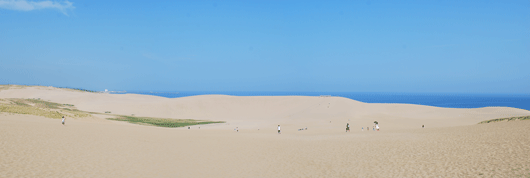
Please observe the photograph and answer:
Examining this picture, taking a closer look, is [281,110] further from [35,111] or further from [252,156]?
[252,156]

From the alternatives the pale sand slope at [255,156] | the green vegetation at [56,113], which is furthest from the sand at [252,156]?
the green vegetation at [56,113]

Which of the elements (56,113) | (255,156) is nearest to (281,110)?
(56,113)

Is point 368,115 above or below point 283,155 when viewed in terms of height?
above

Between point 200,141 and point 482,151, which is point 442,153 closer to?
point 482,151

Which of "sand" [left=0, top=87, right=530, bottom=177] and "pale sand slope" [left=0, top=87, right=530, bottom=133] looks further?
"pale sand slope" [left=0, top=87, right=530, bottom=133]

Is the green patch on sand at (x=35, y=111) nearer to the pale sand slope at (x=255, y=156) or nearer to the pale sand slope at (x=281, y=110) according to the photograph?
the pale sand slope at (x=255, y=156)

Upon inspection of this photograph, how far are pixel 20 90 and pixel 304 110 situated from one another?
289 ft

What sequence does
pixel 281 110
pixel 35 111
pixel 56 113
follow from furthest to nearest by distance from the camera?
pixel 281 110
pixel 56 113
pixel 35 111

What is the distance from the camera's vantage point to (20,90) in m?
91.8

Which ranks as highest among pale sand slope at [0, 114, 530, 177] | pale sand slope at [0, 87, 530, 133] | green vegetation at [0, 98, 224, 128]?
pale sand slope at [0, 87, 530, 133]

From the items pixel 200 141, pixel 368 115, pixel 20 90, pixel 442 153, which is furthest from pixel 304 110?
pixel 20 90

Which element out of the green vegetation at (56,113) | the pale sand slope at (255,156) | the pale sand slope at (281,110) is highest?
the pale sand slope at (281,110)

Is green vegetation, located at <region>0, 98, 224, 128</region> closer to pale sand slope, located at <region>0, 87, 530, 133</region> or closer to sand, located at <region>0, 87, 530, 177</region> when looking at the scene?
pale sand slope, located at <region>0, 87, 530, 133</region>

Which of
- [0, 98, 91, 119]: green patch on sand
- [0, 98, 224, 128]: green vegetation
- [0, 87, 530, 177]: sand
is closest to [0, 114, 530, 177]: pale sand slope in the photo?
[0, 87, 530, 177]: sand
